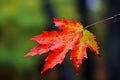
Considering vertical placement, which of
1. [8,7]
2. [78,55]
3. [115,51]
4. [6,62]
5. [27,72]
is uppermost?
[78,55]

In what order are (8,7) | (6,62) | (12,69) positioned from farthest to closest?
(12,69), (6,62), (8,7)

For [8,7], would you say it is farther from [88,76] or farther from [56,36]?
[56,36]

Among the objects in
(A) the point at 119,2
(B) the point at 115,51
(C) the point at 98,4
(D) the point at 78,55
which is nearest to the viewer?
(D) the point at 78,55

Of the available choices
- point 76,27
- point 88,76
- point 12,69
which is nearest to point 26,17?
point 12,69

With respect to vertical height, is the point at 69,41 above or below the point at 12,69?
above

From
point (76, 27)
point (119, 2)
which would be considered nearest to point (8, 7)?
point (119, 2)

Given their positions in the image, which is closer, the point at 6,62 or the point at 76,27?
the point at 76,27

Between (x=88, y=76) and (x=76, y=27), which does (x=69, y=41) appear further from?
(x=88, y=76)
